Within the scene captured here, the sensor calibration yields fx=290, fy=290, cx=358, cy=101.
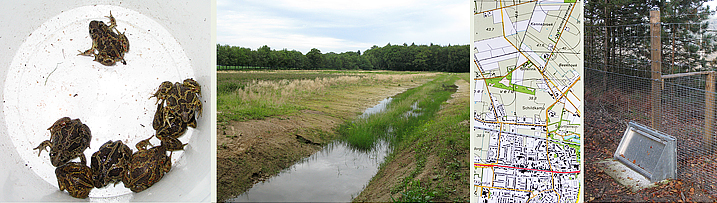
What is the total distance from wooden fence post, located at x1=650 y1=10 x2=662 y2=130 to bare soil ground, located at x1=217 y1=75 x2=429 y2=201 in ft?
7.63

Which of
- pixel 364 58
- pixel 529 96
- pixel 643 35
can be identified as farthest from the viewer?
pixel 643 35

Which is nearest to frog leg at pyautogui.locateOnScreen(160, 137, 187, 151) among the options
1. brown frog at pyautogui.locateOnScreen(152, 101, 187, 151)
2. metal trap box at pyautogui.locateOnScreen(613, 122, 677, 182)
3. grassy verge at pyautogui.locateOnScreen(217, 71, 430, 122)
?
brown frog at pyautogui.locateOnScreen(152, 101, 187, 151)

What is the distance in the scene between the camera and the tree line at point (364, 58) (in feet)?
8.86

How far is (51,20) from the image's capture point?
211cm

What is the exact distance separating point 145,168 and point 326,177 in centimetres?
134

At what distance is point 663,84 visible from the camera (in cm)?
294

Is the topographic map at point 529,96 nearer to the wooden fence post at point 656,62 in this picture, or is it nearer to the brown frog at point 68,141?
the wooden fence post at point 656,62

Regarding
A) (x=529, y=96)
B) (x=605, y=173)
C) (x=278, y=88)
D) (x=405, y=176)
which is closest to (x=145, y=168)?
(x=278, y=88)

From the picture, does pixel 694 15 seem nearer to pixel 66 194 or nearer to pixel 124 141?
pixel 124 141

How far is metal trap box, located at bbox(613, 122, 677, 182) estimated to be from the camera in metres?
2.36

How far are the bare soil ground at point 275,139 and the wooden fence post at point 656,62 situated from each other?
7.63ft

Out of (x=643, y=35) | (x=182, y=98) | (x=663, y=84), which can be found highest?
(x=643, y=35)

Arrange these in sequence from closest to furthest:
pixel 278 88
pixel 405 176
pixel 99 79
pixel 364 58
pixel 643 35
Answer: pixel 99 79 → pixel 405 176 → pixel 364 58 → pixel 278 88 → pixel 643 35

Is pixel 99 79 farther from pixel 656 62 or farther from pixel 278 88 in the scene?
pixel 656 62
